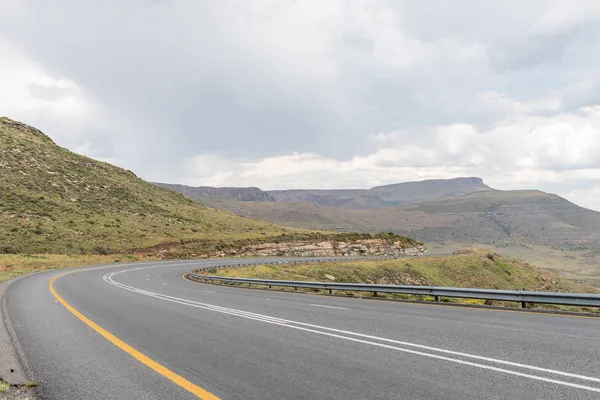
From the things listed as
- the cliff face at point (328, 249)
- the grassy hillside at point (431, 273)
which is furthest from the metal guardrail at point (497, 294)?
the cliff face at point (328, 249)

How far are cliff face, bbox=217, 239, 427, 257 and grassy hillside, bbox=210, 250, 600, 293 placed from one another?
14157mm

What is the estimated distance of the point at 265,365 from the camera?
7.12 metres

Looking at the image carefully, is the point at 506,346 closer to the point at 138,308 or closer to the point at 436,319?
the point at 436,319

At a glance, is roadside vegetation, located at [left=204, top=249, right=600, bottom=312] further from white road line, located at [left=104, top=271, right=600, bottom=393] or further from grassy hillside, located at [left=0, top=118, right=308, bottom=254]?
grassy hillside, located at [left=0, top=118, right=308, bottom=254]

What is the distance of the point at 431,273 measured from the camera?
5450cm

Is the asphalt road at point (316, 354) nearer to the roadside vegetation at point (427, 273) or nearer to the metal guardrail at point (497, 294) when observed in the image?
the metal guardrail at point (497, 294)

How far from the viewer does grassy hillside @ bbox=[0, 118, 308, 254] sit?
192ft

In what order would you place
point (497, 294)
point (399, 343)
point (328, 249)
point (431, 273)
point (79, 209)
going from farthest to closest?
1. point (328, 249)
2. point (79, 209)
3. point (431, 273)
4. point (497, 294)
5. point (399, 343)

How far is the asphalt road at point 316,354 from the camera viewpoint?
5.87 metres

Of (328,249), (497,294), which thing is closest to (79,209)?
(328,249)

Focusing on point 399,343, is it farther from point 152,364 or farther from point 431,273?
point 431,273

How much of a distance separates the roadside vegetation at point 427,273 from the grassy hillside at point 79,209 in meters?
27.9

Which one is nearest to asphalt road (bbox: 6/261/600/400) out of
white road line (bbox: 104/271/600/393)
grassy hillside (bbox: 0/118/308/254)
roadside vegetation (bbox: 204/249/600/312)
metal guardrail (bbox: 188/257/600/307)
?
white road line (bbox: 104/271/600/393)

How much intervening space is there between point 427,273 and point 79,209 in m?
55.5
